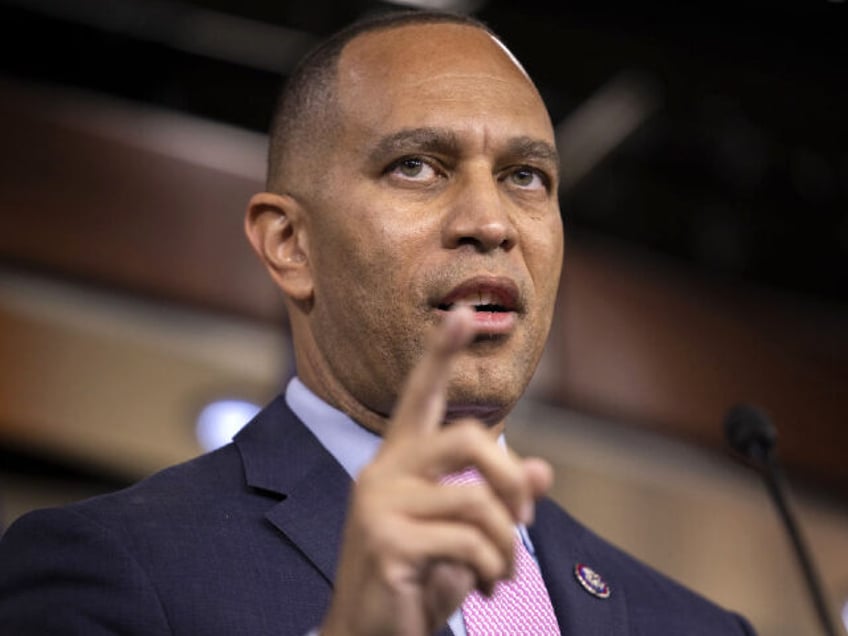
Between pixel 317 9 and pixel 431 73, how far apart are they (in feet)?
9.83

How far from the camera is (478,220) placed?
1.97 m

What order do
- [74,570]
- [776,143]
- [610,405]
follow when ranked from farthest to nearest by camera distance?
[610,405] < [776,143] < [74,570]

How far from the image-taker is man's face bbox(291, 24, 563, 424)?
1.97m

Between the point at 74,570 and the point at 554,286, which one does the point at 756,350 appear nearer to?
the point at 554,286

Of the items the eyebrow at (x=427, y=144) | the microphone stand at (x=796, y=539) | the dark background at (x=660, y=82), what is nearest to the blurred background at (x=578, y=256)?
the dark background at (x=660, y=82)

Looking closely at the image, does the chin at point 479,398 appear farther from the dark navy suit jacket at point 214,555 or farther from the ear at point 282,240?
the ear at point 282,240

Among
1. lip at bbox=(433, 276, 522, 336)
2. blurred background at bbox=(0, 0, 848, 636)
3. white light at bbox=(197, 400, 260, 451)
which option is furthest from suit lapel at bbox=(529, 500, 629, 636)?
white light at bbox=(197, 400, 260, 451)

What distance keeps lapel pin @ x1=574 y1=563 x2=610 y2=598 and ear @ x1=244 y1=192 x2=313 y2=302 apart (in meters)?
0.53

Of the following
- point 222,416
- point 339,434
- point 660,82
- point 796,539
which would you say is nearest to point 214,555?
point 339,434

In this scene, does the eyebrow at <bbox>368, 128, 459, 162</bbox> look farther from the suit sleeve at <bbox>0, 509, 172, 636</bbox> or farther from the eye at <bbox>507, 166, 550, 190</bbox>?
the suit sleeve at <bbox>0, 509, 172, 636</bbox>

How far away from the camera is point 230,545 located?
190 centimetres

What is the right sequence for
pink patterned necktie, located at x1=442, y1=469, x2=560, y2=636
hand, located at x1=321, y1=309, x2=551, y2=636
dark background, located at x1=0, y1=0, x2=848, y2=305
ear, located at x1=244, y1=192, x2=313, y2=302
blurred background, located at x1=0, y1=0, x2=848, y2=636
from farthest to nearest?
blurred background, located at x1=0, y1=0, x2=848, y2=636, dark background, located at x1=0, y1=0, x2=848, y2=305, ear, located at x1=244, y1=192, x2=313, y2=302, pink patterned necktie, located at x1=442, y1=469, x2=560, y2=636, hand, located at x1=321, y1=309, x2=551, y2=636

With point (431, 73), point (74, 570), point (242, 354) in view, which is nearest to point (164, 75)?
point (242, 354)

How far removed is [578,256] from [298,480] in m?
3.93
